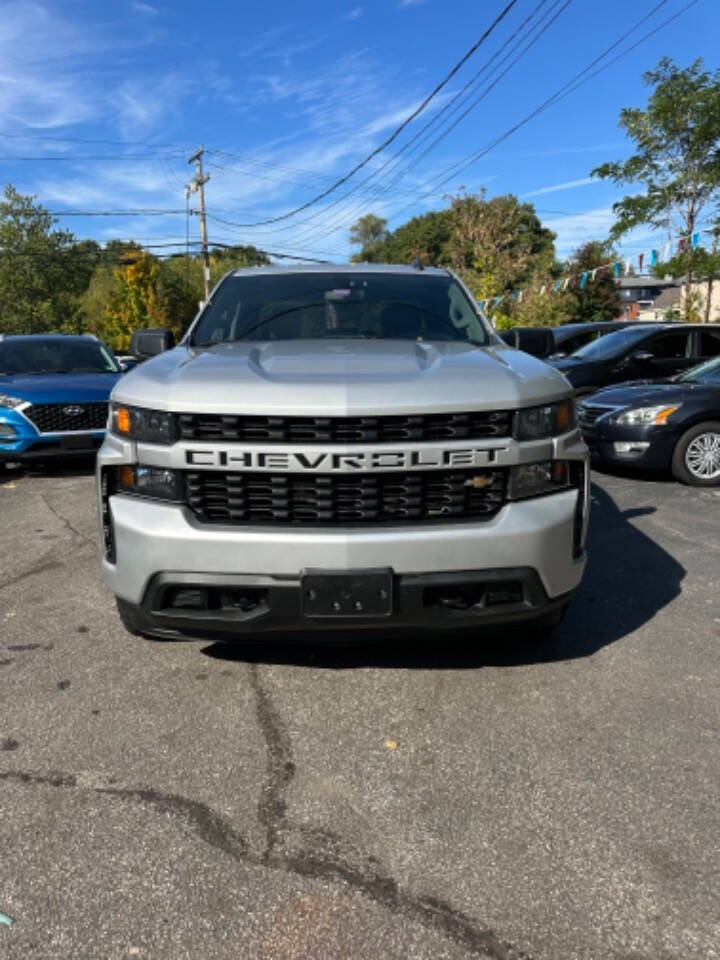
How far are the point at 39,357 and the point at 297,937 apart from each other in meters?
8.83

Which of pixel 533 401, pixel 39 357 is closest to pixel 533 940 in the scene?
pixel 533 401

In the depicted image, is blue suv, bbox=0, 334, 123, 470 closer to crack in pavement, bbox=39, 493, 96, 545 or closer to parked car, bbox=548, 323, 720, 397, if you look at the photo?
crack in pavement, bbox=39, 493, 96, 545

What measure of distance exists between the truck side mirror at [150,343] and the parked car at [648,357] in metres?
7.61

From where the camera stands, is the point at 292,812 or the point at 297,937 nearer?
the point at 297,937

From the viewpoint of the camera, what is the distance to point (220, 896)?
1977 mm

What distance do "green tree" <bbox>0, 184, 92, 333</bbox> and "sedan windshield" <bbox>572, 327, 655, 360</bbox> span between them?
135ft

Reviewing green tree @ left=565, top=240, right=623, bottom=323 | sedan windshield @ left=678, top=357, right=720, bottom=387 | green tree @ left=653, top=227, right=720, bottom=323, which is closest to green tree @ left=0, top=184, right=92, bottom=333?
green tree @ left=565, top=240, right=623, bottom=323

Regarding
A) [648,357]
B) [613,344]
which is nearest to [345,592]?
[648,357]

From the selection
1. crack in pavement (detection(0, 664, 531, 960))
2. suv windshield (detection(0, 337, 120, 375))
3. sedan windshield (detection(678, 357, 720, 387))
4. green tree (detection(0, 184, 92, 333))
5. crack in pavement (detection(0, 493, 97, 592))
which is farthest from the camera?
green tree (detection(0, 184, 92, 333))

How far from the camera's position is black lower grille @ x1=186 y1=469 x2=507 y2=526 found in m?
2.68

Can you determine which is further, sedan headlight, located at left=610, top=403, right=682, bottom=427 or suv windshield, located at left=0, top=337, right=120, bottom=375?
suv windshield, located at left=0, top=337, right=120, bottom=375

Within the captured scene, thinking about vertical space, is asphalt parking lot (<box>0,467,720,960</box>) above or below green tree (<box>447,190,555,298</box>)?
below

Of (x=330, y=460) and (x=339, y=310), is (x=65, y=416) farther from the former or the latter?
(x=330, y=460)

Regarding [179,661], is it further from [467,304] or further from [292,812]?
[467,304]
